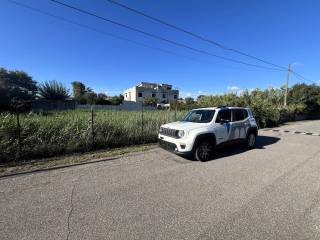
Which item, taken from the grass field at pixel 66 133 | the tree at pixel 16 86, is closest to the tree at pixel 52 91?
the tree at pixel 16 86

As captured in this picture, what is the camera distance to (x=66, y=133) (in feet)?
25.1

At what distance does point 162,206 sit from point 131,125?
20.2ft

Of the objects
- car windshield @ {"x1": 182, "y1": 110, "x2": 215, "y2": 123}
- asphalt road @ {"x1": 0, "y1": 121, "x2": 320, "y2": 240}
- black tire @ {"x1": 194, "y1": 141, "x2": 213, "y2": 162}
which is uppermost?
car windshield @ {"x1": 182, "y1": 110, "x2": 215, "y2": 123}

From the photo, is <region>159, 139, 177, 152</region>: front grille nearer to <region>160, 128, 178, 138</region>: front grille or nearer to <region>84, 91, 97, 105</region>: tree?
<region>160, 128, 178, 138</region>: front grille

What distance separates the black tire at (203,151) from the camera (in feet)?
21.7

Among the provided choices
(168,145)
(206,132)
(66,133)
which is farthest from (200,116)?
(66,133)

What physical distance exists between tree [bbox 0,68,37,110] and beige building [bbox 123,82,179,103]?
Answer: 28.9 metres

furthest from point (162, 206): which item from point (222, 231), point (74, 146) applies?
point (74, 146)

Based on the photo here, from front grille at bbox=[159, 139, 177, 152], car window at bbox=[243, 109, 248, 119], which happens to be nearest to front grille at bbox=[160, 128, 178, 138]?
front grille at bbox=[159, 139, 177, 152]

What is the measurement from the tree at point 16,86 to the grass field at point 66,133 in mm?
36551

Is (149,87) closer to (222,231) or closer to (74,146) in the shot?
(74,146)

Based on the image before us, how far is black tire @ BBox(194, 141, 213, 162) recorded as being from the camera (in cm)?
660

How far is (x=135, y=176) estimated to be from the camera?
5.28 meters

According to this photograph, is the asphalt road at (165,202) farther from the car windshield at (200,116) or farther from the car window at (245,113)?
the car window at (245,113)
